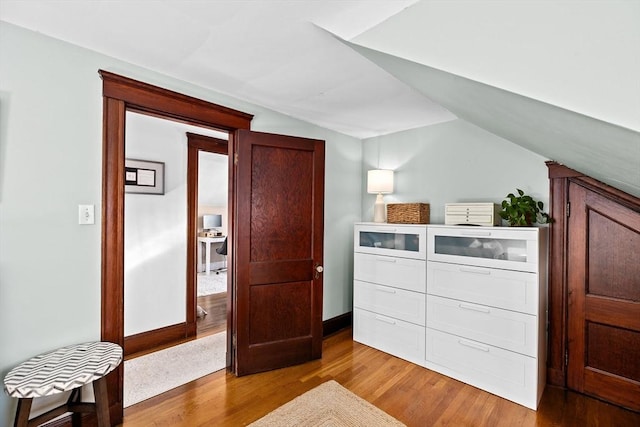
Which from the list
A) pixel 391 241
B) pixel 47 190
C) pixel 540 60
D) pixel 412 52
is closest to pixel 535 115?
pixel 540 60

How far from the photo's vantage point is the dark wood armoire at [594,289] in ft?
6.96

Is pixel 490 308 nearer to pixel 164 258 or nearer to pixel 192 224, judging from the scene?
pixel 192 224

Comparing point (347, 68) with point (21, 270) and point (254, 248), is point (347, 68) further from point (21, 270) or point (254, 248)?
point (21, 270)

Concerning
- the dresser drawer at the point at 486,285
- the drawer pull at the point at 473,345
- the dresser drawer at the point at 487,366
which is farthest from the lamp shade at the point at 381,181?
the drawer pull at the point at 473,345

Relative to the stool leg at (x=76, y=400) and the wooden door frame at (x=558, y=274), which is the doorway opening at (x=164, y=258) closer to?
the stool leg at (x=76, y=400)

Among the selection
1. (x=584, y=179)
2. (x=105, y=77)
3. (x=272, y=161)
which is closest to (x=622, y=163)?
(x=584, y=179)

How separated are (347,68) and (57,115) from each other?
1.74 m

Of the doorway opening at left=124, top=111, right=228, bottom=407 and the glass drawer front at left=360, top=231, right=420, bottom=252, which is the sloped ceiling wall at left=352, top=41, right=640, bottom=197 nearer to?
the glass drawer front at left=360, top=231, right=420, bottom=252

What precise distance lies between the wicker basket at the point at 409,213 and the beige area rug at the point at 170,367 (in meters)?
2.13

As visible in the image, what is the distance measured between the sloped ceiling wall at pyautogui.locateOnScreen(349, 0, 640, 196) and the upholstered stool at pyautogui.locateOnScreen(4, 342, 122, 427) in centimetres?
208

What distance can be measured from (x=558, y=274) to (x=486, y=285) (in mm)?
591

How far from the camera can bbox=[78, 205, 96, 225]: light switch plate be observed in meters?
1.80

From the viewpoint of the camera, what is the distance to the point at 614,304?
2172 mm

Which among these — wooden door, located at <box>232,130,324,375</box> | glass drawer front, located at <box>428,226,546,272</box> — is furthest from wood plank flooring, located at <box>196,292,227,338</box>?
glass drawer front, located at <box>428,226,546,272</box>
